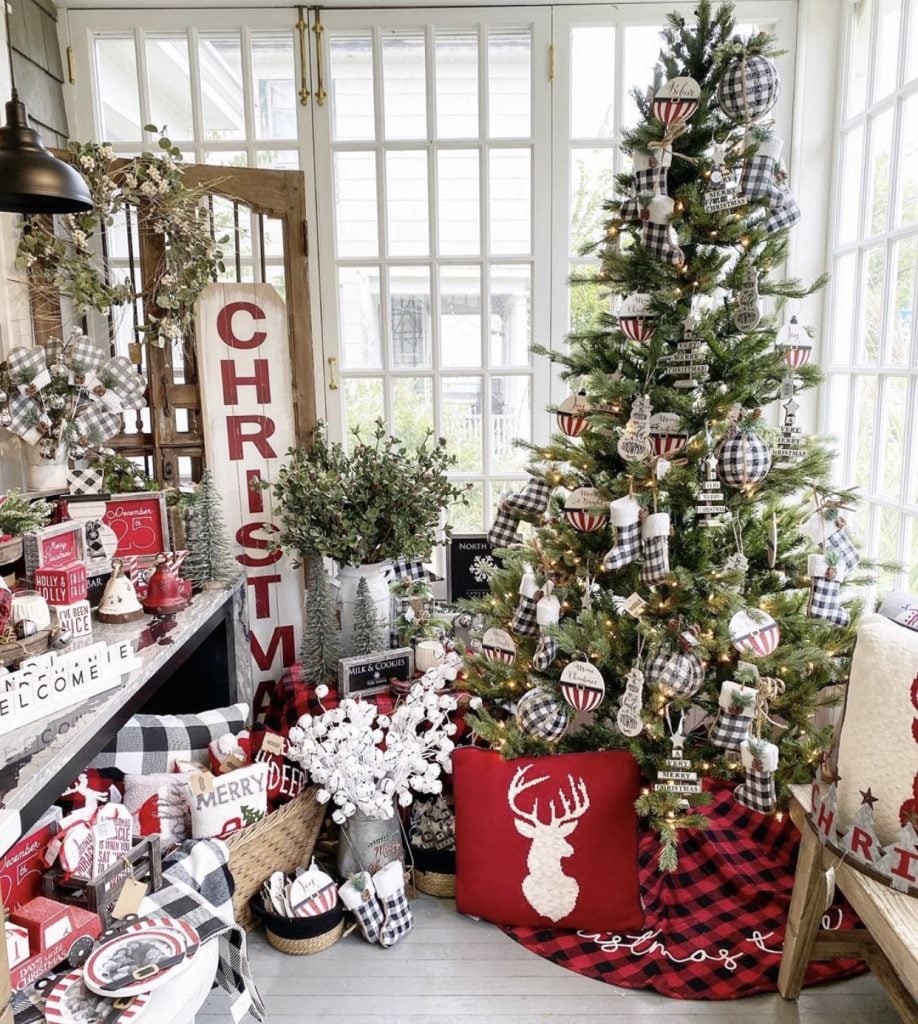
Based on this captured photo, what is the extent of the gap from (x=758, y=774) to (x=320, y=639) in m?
1.35

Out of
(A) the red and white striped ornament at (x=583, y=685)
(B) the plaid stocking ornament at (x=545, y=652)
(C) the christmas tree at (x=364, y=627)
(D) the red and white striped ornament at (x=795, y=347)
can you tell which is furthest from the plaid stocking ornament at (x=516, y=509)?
(D) the red and white striped ornament at (x=795, y=347)

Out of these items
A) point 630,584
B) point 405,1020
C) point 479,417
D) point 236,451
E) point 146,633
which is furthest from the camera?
point 479,417

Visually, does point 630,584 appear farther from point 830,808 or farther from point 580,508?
point 830,808

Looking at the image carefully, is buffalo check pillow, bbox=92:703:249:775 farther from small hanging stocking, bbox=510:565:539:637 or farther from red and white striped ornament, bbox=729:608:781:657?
red and white striped ornament, bbox=729:608:781:657

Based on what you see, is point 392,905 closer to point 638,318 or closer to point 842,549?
point 842,549

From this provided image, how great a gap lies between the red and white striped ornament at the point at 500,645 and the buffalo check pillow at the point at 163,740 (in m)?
0.78

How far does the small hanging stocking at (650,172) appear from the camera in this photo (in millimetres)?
1829

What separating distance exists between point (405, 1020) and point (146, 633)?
107cm

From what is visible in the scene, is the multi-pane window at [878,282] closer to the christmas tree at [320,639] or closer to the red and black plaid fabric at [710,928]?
the red and black plaid fabric at [710,928]

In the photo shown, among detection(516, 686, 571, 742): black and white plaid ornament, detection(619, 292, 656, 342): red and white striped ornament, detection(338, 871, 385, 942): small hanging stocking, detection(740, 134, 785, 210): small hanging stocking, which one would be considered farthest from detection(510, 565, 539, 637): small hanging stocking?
detection(740, 134, 785, 210): small hanging stocking

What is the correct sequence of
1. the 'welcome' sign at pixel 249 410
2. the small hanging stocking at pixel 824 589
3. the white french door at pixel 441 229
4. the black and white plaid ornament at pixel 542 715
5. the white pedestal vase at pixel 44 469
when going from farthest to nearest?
the white french door at pixel 441 229, the 'welcome' sign at pixel 249 410, the white pedestal vase at pixel 44 469, the black and white plaid ornament at pixel 542 715, the small hanging stocking at pixel 824 589

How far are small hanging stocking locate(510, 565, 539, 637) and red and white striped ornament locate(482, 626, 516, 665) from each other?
0.12ft

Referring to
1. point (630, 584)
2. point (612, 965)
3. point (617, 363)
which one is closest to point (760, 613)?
point (630, 584)

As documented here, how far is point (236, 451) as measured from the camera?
2695mm
